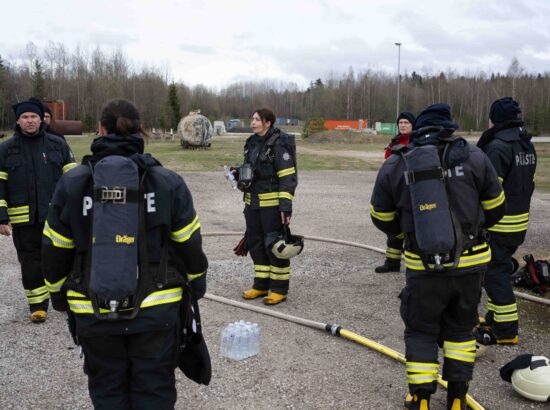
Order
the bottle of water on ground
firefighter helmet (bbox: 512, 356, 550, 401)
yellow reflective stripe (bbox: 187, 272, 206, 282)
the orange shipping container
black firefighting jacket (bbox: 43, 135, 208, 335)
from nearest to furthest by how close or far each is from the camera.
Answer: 1. black firefighting jacket (bbox: 43, 135, 208, 335)
2. yellow reflective stripe (bbox: 187, 272, 206, 282)
3. firefighter helmet (bbox: 512, 356, 550, 401)
4. the bottle of water on ground
5. the orange shipping container

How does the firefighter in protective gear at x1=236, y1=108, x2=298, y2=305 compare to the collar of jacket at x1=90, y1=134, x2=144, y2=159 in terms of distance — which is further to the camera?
the firefighter in protective gear at x1=236, y1=108, x2=298, y2=305

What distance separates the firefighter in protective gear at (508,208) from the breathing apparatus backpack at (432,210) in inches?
59.3

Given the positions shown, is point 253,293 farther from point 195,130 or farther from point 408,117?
point 195,130

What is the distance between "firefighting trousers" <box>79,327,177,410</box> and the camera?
2672 mm

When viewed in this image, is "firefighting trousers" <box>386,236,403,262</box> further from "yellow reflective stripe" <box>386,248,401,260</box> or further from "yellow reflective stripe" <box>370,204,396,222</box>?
"yellow reflective stripe" <box>370,204,396,222</box>

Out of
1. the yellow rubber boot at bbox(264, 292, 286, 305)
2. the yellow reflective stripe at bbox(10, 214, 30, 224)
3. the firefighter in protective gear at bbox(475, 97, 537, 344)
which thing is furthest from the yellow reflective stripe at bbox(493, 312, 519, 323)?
the yellow reflective stripe at bbox(10, 214, 30, 224)

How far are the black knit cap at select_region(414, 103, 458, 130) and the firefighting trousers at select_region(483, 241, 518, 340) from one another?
5.11 ft

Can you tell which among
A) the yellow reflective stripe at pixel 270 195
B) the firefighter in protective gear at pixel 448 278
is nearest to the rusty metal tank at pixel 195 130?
the yellow reflective stripe at pixel 270 195

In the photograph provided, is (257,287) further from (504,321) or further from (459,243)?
(459,243)

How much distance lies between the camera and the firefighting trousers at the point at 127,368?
2.67 meters

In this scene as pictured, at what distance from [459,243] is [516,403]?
130 cm

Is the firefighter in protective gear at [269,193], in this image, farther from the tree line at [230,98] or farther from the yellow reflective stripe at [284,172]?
the tree line at [230,98]

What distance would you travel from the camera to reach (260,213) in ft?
18.9

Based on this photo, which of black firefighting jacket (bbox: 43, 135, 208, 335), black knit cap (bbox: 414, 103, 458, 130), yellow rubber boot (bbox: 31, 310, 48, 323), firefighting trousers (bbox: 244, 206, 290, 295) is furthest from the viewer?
firefighting trousers (bbox: 244, 206, 290, 295)
